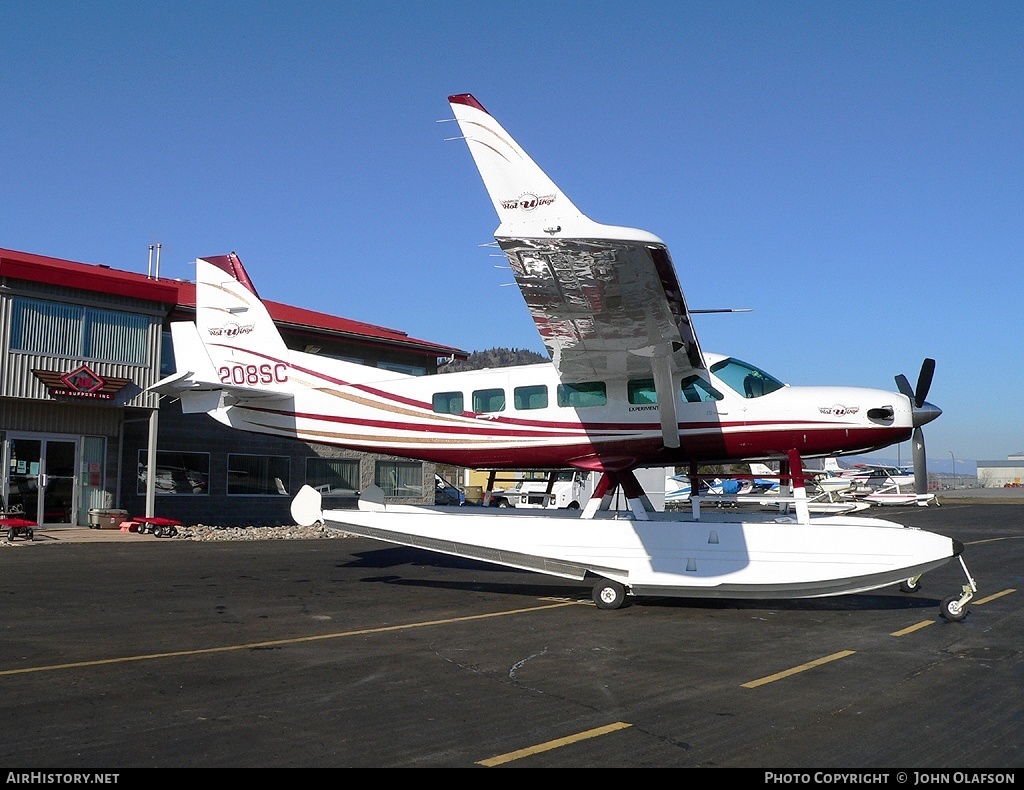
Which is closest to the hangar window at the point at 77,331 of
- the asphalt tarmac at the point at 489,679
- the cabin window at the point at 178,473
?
the cabin window at the point at 178,473

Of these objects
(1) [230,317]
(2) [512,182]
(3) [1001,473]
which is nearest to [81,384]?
(1) [230,317]

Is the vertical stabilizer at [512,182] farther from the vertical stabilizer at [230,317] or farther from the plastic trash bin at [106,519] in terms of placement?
the plastic trash bin at [106,519]

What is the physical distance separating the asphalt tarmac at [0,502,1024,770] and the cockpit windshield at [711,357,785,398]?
3113 millimetres

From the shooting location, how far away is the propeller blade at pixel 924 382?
11.7 metres

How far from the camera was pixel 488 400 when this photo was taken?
13.4m

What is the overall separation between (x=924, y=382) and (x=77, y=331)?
64.4 ft

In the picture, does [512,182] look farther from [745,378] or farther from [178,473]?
[178,473]

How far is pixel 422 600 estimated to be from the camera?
38.0ft

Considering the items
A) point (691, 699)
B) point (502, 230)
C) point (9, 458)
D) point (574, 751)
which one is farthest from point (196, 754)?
point (9, 458)

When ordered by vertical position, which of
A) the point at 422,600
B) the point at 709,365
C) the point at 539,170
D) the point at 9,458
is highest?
the point at 539,170

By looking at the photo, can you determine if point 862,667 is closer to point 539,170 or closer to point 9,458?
point 539,170

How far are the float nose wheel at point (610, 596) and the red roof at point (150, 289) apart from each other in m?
16.6

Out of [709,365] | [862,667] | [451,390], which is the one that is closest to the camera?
[862,667]
